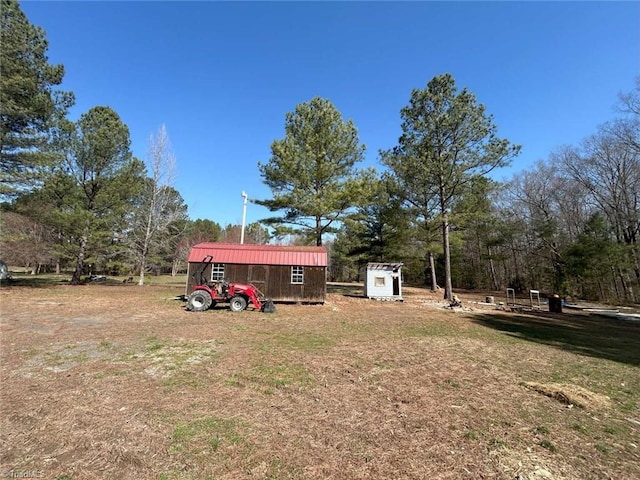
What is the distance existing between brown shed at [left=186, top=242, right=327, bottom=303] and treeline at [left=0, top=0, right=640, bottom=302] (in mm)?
3710

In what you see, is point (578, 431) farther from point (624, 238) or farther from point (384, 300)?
point (624, 238)

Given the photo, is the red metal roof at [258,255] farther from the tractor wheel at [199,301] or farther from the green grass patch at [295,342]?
the green grass patch at [295,342]

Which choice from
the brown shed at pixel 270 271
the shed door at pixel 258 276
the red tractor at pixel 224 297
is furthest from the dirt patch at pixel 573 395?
the shed door at pixel 258 276

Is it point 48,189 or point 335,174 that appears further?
point 335,174

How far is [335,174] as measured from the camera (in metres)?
20.4

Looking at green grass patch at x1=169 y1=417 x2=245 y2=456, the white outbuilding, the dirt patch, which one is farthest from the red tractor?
the dirt patch

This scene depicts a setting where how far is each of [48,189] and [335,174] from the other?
17.6 m

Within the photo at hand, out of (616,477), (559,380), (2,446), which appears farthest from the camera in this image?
(559,380)

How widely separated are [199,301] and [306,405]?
9.48 meters

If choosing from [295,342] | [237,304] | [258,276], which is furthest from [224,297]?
[295,342]

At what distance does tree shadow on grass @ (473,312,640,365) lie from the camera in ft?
28.0

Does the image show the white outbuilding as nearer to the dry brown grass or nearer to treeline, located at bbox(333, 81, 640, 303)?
treeline, located at bbox(333, 81, 640, 303)

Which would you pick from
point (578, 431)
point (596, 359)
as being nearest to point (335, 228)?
point (596, 359)

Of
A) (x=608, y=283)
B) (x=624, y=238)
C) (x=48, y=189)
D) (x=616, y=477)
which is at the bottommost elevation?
(x=616, y=477)
